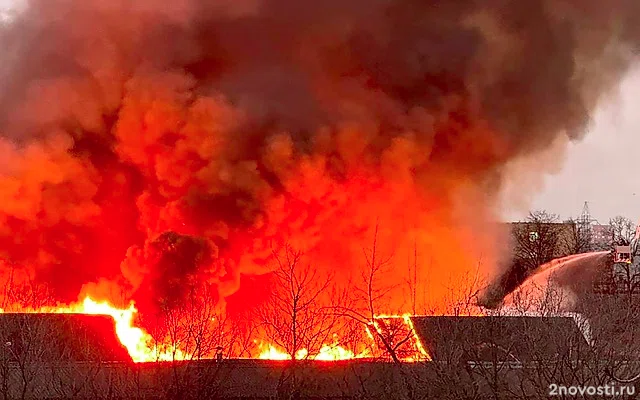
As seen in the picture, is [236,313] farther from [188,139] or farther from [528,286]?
[528,286]

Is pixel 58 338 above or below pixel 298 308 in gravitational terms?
below

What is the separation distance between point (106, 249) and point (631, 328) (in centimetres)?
1590

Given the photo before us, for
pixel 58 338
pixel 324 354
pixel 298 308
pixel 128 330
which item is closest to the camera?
pixel 58 338

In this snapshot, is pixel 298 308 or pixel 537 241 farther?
pixel 537 241

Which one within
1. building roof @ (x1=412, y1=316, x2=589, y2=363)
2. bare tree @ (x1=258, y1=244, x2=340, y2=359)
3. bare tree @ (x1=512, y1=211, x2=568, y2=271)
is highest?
bare tree @ (x1=512, y1=211, x2=568, y2=271)

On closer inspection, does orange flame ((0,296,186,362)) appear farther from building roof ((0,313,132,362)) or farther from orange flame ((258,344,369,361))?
orange flame ((258,344,369,361))

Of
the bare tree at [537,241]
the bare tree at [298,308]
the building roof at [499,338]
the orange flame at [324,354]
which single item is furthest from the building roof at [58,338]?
the bare tree at [537,241]

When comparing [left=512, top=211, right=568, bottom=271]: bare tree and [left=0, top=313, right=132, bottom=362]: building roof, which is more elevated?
[left=512, top=211, right=568, bottom=271]: bare tree

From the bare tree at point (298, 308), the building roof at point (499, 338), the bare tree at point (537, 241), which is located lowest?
the building roof at point (499, 338)

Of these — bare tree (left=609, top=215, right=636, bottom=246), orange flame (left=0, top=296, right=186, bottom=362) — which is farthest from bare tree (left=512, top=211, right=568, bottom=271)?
orange flame (left=0, top=296, right=186, bottom=362)

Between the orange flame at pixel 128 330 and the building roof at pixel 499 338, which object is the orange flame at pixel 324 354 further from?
the orange flame at pixel 128 330

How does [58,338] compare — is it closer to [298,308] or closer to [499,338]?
[298,308]

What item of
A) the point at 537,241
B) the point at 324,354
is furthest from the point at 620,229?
the point at 324,354

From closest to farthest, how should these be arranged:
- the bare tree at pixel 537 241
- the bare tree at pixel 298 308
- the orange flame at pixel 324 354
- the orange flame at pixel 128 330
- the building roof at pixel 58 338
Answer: the building roof at pixel 58 338, the orange flame at pixel 128 330, the orange flame at pixel 324 354, the bare tree at pixel 298 308, the bare tree at pixel 537 241
